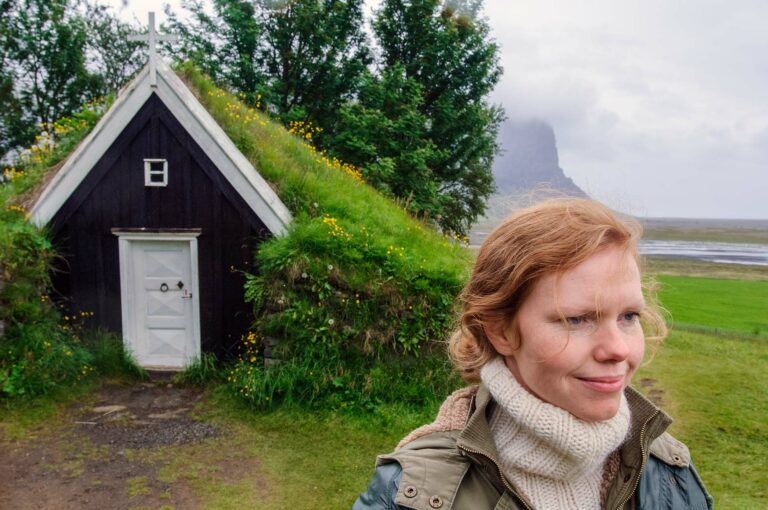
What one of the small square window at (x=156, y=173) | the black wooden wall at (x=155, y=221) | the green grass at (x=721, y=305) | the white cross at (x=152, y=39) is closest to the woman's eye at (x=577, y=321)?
the black wooden wall at (x=155, y=221)

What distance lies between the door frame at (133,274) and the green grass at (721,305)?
9.05 metres

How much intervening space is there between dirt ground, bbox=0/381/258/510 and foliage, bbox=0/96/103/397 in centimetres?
64

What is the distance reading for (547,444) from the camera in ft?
4.80

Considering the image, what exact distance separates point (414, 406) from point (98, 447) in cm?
386

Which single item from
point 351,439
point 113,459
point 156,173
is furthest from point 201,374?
point 156,173

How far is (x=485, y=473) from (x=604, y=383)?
1.35 feet

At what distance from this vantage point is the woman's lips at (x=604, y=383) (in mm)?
1426

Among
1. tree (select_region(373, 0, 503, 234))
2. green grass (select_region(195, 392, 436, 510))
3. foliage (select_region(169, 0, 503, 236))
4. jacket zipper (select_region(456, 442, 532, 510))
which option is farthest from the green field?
tree (select_region(373, 0, 503, 234))

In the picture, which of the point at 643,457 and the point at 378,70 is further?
the point at 378,70

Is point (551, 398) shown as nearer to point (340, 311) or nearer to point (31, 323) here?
point (340, 311)

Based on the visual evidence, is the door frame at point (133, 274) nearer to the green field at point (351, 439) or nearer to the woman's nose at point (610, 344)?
the green field at point (351, 439)

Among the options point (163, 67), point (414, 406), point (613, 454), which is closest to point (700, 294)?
point (414, 406)

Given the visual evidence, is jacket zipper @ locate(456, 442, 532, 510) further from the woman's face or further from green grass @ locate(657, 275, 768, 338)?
green grass @ locate(657, 275, 768, 338)

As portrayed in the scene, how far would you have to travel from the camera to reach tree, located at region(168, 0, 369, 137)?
67.3 feet
